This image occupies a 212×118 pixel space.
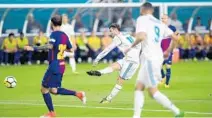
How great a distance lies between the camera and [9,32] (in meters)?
38.7

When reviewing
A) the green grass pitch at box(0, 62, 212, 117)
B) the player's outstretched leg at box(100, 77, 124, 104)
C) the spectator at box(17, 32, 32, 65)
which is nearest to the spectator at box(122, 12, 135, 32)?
the spectator at box(17, 32, 32, 65)

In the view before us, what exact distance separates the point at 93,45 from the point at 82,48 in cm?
61

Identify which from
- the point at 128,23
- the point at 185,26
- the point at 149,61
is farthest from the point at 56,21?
the point at 185,26

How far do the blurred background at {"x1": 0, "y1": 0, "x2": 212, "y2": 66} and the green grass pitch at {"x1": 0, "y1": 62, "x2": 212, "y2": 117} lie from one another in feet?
17.9

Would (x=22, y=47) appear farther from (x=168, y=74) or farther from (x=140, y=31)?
(x=140, y=31)

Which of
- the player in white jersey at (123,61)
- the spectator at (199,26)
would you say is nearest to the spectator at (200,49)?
the spectator at (199,26)

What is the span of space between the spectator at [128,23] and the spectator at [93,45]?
249 centimetres

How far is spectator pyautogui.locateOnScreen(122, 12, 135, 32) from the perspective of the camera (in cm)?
4022

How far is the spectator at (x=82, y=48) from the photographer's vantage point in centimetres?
3784

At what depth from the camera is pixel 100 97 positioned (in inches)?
819

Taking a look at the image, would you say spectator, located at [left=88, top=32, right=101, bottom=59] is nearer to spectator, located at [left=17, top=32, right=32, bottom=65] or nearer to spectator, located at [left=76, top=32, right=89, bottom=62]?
spectator, located at [left=76, top=32, right=89, bottom=62]

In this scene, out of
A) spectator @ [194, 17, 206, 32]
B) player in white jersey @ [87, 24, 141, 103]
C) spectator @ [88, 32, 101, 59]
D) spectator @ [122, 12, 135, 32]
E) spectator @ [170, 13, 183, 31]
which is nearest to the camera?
player in white jersey @ [87, 24, 141, 103]

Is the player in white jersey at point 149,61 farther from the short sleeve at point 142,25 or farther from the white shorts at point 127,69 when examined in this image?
the white shorts at point 127,69

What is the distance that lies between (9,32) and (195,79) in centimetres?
1420
